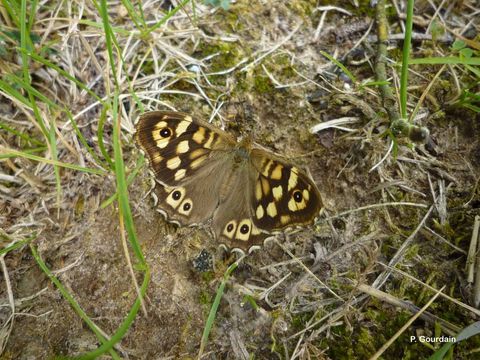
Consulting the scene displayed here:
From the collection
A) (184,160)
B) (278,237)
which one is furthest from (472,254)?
(184,160)

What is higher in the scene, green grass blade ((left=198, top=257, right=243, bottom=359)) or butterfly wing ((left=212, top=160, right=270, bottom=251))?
butterfly wing ((left=212, top=160, right=270, bottom=251))

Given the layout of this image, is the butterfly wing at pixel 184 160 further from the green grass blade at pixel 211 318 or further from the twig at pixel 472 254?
the twig at pixel 472 254

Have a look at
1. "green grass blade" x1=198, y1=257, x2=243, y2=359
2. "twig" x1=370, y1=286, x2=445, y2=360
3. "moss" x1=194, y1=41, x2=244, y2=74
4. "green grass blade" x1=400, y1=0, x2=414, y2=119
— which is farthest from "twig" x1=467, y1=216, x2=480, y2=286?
"moss" x1=194, y1=41, x2=244, y2=74

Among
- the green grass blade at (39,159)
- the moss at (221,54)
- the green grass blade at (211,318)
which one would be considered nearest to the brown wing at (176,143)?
the green grass blade at (39,159)

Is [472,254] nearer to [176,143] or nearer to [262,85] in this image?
[262,85]

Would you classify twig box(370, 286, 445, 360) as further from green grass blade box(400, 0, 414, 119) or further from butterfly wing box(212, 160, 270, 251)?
green grass blade box(400, 0, 414, 119)

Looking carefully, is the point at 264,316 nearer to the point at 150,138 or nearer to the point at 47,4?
the point at 150,138

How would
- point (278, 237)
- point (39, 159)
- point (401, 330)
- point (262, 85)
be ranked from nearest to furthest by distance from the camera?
point (401, 330) < point (39, 159) < point (278, 237) < point (262, 85)

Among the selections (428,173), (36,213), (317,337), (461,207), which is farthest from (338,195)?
(36,213)
